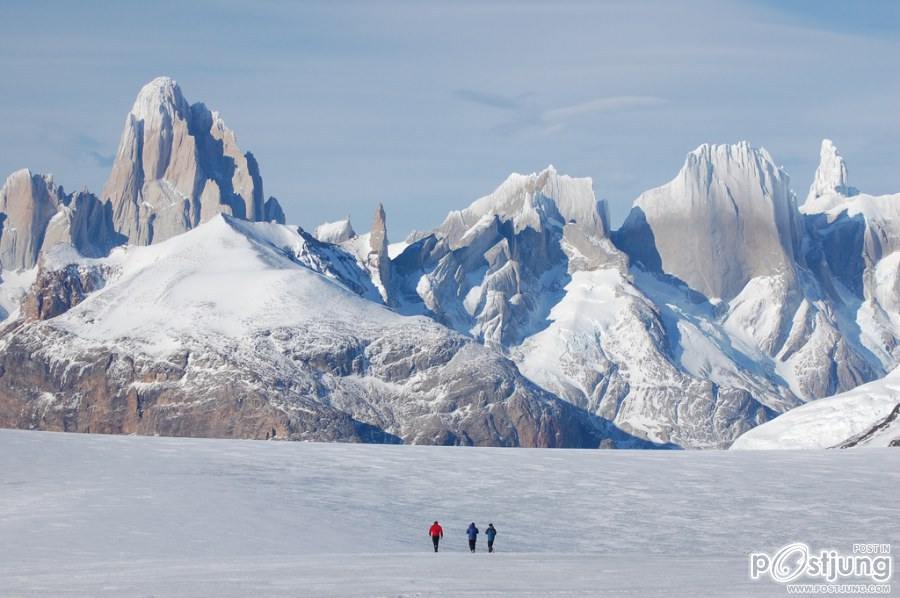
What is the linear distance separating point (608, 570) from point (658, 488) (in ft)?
112

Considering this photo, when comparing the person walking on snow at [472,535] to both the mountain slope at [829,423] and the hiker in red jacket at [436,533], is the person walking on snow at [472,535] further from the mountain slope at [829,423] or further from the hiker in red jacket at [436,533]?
the mountain slope at [829,423]

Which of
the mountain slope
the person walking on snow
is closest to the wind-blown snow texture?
the person walking on snow

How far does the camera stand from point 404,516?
91.1 metres

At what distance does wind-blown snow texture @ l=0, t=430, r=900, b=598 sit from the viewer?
6306 centimetres

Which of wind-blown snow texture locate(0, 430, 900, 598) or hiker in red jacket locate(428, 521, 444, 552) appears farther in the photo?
hiker in red jacket locate(428, 521, 444, 552)

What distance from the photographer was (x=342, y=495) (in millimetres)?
96312

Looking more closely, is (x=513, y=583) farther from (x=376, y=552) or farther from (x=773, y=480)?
(x=773, y=480)

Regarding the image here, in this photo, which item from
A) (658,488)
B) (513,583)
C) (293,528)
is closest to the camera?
(513,583)

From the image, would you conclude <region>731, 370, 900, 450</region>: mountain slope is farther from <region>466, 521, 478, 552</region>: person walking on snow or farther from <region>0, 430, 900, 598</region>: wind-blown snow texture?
<region>466, 521, 478, 552</region>: person walking on snow

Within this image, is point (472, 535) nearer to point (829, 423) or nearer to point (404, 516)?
point (404, 516)

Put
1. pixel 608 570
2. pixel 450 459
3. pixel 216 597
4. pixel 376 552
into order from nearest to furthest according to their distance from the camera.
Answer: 1. pixel 216 597
2. pixel 608 570
3. pixel 376 552
4. pixel 450 459

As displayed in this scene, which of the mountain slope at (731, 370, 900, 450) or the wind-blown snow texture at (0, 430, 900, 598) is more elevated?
the mountain slope at (731, 370, 900, 450)

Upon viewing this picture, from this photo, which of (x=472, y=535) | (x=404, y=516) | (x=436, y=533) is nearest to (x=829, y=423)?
(x=404, y=516)

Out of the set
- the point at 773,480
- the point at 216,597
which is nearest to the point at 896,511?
the point at 773,480
